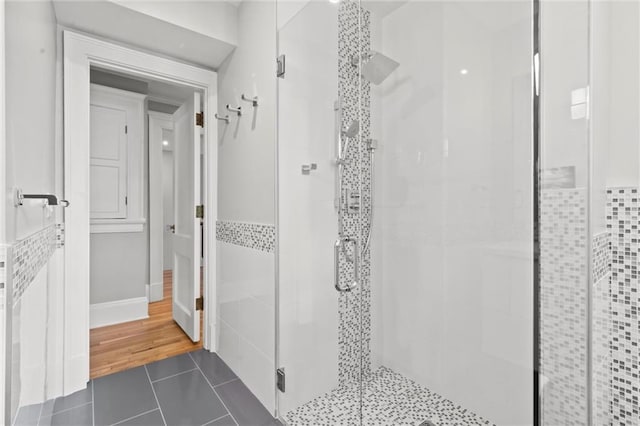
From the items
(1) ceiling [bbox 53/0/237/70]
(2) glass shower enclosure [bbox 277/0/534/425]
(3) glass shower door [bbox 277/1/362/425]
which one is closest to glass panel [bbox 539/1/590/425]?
(2) glass shower enclosure [bbox 277/0/534/425]

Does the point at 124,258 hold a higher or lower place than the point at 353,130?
lower

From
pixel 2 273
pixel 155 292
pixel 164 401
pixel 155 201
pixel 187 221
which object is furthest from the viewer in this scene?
pixel 155 292

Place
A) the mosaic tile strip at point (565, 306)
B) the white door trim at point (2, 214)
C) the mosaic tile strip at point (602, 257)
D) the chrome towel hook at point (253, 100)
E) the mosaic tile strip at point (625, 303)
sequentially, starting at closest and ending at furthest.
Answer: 1. the white door trim at point (2, 214)
2. the mosaic tile strip at point (565, 306)
3. the mosaic tile strip at point (602, 257)
4. the mosaic tile strip at point (625, 303)
5. the chrome towel hook at point (253, 100)

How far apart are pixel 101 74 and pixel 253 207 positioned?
7.77 feet

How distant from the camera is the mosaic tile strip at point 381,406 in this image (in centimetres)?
151

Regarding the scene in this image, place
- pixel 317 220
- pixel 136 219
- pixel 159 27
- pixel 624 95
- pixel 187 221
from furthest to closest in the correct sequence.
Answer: pixel 136 219, pixel 187 221, pixel 159 27, pixel 317 220, pixel 624 95

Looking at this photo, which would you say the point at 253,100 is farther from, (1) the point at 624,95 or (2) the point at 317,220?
(1) the point at 624,95

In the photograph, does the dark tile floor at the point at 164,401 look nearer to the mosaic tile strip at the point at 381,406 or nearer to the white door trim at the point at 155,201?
the mosaic tile strip at the point at 381,406

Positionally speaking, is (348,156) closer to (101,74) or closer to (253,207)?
(253,207)

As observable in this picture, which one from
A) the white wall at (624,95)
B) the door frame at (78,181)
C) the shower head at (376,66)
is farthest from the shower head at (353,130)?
the door frame at (78,181)

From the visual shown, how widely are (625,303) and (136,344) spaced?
308 centimetres

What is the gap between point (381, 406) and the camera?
1.58 meters

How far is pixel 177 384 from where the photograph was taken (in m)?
1.97

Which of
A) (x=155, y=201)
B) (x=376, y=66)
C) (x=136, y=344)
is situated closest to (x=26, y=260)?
(x=376, y=66)
